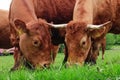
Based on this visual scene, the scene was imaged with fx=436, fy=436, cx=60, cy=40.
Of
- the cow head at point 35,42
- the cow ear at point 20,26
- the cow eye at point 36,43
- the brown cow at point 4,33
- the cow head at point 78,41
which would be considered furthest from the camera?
the brown cow at point 4,33

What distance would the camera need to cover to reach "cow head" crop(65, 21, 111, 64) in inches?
393

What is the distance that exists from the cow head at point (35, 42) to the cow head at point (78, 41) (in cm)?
52

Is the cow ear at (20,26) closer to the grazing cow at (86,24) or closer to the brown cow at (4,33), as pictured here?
the grazing cow at (86,24)

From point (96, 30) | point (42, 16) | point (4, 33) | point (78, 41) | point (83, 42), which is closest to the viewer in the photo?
point (78, 41)

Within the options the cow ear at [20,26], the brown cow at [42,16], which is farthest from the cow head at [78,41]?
the cow ear at [20,26]

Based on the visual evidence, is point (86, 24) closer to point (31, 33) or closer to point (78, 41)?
point (78, 41)

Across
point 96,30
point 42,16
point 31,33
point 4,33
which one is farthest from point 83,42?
point 4,33

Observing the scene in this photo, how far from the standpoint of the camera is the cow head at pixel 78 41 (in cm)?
998

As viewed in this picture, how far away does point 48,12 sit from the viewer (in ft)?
42.7

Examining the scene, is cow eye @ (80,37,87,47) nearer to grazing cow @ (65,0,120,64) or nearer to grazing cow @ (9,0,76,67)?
grazing cow @ (65,0,120,64)

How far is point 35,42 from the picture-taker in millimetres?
10352

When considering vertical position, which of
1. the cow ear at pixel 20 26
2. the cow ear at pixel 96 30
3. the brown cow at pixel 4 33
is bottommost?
the brown cow at pixel 4 33

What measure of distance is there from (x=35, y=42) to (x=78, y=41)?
40.7 inches

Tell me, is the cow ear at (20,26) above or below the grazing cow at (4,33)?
above
